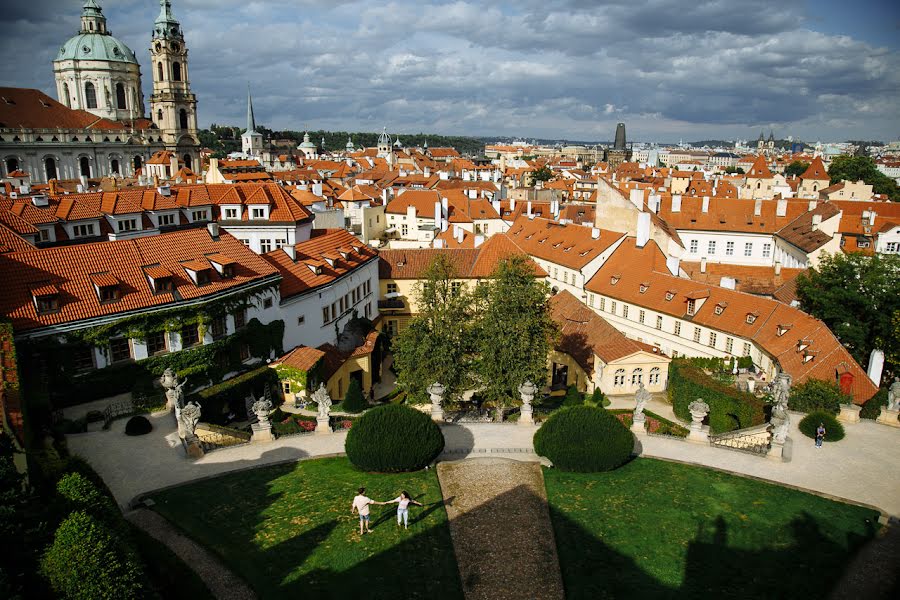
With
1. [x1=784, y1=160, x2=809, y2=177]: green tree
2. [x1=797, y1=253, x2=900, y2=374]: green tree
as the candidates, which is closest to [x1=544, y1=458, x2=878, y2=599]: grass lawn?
[x1=797, y1=253, x2=900, y2=374]: green tree

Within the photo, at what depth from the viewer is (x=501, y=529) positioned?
59.1 ft

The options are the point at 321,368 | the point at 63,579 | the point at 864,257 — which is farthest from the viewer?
the point at 864,257

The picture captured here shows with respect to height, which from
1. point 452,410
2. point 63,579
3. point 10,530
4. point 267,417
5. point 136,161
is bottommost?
point 452,410

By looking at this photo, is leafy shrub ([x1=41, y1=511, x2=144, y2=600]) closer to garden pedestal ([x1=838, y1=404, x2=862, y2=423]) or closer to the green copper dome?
garden pedestal ([x1=838, y1=404, x2=862, y2=423])

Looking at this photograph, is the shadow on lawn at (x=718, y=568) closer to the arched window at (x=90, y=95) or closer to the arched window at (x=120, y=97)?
the arched window at (x=120, y=97)

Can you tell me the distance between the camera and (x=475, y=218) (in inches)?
3051

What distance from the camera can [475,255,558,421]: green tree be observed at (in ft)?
94.7

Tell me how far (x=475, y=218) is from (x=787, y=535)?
2461 inches

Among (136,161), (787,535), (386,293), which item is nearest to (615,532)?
(787,535)

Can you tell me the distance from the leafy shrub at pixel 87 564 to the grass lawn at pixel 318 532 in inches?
152

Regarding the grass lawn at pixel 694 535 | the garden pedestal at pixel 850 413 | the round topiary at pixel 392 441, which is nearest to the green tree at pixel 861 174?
the garden pedestal at pixel 850 413

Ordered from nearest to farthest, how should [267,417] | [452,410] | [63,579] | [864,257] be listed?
[63,579] < [267,417] < [452,410] < [864,257]

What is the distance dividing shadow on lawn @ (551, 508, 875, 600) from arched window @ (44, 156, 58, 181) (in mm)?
113975

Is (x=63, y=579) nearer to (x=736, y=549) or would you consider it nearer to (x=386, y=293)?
(x=736, y=549)
